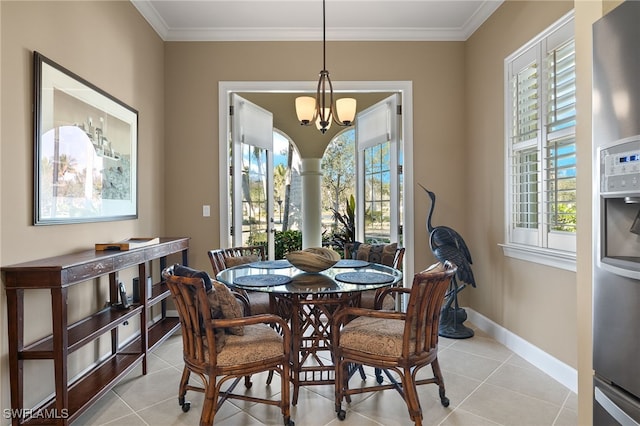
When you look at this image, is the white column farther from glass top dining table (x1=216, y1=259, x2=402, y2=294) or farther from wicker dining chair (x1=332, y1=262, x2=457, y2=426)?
wicker dining chair (x1=332, y1=262, x2=457, y2=426)

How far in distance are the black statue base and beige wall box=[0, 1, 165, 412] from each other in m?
2.89

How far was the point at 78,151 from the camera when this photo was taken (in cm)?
235

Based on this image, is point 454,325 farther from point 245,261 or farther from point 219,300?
point 219,300

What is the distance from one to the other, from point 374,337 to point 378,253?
127cm

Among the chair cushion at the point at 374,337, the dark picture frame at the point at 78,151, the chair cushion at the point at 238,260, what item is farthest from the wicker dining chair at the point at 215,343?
the chair cushion at the point at 238,260

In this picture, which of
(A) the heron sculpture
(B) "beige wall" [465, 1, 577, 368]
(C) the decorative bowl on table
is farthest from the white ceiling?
(C) the decorative bowl on table

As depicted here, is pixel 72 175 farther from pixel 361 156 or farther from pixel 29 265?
pixel 361 156

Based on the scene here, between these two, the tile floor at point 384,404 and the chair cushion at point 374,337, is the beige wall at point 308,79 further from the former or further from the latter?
the chair cushion at point 374,337

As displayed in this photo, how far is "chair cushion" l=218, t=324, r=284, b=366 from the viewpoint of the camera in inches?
72.9

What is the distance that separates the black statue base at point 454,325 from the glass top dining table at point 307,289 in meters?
1.19

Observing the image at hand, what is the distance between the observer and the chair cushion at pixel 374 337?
191cm

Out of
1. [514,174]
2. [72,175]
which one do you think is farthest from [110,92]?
[514,174]

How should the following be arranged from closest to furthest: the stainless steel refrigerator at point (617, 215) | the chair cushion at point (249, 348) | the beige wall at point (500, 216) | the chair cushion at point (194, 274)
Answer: the stainless steel refrigerator at point (617, 215) → the chair cushion at point (194, 274) → the chair cushion at point (249, 348) → the beige wall at point (500, 216)

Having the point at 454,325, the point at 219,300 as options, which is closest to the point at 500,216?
the point at 454,325
